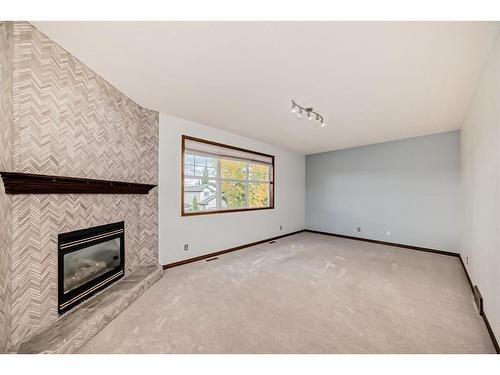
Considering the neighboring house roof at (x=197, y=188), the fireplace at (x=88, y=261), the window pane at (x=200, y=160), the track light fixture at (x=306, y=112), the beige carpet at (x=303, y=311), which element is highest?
the track light fixture at (x=306, y=112)

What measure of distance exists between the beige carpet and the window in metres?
1.18

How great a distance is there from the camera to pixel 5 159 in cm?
155

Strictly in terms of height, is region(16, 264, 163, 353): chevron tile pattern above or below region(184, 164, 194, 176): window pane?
below

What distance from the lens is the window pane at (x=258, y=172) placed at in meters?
4.98

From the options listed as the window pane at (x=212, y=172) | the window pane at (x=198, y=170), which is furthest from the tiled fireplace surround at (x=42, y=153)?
the window pane at (x=212, y=172)

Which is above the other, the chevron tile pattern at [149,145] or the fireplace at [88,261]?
the chevron tile pattern at [149,145]

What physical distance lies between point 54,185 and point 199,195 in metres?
2.32

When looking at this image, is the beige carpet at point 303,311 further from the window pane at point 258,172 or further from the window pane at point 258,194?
the window pane at point 258,172

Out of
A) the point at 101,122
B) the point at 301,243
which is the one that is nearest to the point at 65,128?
the point at 101,122

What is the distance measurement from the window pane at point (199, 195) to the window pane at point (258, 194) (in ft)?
3.48

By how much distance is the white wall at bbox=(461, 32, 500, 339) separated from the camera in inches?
65.4

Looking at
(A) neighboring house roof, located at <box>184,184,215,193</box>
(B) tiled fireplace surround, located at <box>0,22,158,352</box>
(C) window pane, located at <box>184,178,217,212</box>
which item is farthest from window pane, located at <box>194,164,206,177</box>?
(B) tiled fireplace surround, located at <box>0,22,158,352</box>

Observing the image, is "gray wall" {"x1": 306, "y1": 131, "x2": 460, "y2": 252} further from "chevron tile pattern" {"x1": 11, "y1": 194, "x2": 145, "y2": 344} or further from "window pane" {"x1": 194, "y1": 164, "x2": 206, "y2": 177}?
"chevron tile pattern" {"x1": 11, "y1": 194, "x2": 145, "y2": 344}

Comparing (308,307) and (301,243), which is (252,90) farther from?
(301,243)
